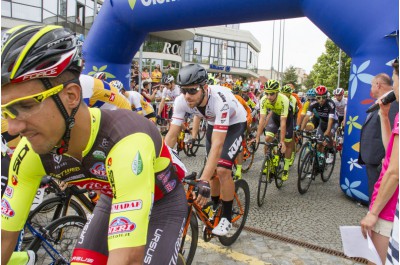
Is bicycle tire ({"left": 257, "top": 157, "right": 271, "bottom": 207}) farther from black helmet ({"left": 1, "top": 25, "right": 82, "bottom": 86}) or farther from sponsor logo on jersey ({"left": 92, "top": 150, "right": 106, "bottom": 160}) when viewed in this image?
black helmet ({"left": 1, "top": 25, "right": 82, "bottom": 86})

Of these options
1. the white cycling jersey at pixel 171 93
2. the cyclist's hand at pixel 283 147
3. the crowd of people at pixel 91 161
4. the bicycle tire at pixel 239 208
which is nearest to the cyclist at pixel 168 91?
the white cycling jersey at pixel 171 93

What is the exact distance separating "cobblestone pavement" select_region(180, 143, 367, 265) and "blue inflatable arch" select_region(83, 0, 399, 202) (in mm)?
530

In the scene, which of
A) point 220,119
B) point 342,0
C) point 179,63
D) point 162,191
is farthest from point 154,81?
point 179,63

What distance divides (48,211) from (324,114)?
6.37 m

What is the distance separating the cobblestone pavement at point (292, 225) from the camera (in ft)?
11.8

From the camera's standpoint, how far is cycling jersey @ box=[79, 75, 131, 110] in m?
3.87

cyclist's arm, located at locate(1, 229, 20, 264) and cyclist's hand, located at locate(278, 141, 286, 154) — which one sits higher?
cyclist's hand, located at locate(278, 141, 286, 154)

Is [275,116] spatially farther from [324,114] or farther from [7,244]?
[7,244]

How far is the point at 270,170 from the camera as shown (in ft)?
19.0

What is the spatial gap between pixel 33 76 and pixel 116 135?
1.43 feet

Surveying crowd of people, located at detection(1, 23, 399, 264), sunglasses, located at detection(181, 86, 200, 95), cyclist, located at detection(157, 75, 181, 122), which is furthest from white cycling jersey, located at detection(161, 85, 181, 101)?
crowd of people, located at detection(1, 23, 399, 264)

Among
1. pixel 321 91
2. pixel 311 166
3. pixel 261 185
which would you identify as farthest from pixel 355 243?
pixel 321 91

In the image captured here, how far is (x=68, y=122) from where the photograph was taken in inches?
54.6

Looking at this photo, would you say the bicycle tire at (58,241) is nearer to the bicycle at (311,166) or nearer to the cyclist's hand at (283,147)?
the cyclist's hand at (283,147)
